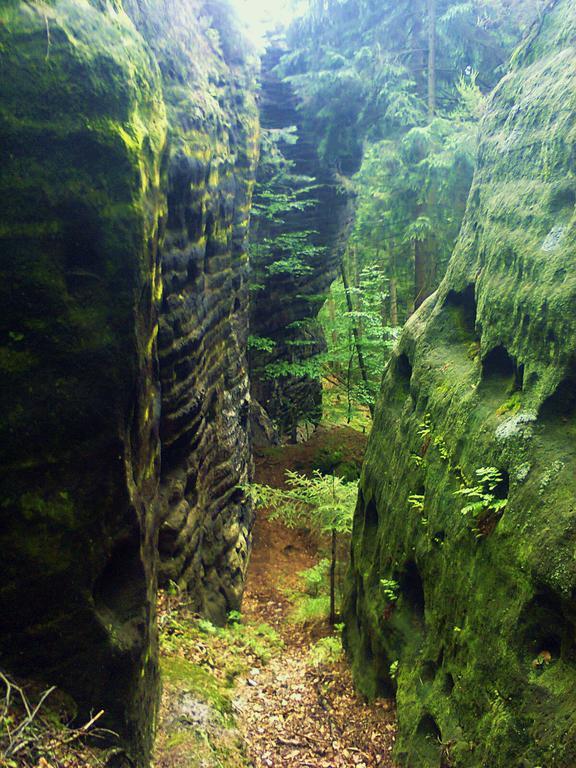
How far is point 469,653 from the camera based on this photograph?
4.29 meters

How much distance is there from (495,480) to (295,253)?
1401 centimetres

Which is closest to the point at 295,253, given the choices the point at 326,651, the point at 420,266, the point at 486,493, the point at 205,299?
the point at 420,266

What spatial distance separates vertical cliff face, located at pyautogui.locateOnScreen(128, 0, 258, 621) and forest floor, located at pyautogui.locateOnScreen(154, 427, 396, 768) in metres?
0.89

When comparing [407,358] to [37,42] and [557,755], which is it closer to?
[557,755]

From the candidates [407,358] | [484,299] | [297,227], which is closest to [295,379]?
[297,227]

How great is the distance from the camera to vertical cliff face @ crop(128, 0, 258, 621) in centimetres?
778

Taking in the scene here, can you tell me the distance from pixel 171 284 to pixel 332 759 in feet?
21.0

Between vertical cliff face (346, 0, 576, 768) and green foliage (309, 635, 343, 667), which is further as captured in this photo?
green foliage (309, 635, 343, 667)

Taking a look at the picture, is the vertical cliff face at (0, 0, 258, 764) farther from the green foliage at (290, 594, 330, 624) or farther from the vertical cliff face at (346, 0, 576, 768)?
the green foliage at (290, 594, 330, 624)

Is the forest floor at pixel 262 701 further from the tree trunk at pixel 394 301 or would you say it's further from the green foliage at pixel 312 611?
the tree trunk at pixel 394 301

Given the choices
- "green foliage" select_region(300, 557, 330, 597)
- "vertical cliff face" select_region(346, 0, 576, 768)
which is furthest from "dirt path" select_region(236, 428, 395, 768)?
"green foliage" select_region(300, 557, 330, 597)

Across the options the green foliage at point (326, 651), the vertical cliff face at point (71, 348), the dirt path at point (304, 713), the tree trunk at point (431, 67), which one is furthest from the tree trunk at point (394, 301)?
the vertical cliff face at point (71, 348)

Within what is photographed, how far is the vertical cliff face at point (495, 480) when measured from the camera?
3.62 meters

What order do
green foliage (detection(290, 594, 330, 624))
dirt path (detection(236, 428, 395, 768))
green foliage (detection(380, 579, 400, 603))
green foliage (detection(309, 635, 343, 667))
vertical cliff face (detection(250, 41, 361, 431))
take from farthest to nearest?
1. vertical cliff face (detection(250, 41, 361, 431))
2. green foliage (detection(290, 594, 330, 624))
3. green foliage (detection(309, 635, 343, 667))
4. green foliage (detection(380, 579, 400, 603))
5. dirt path (detection(236, 428, 395, 768))
